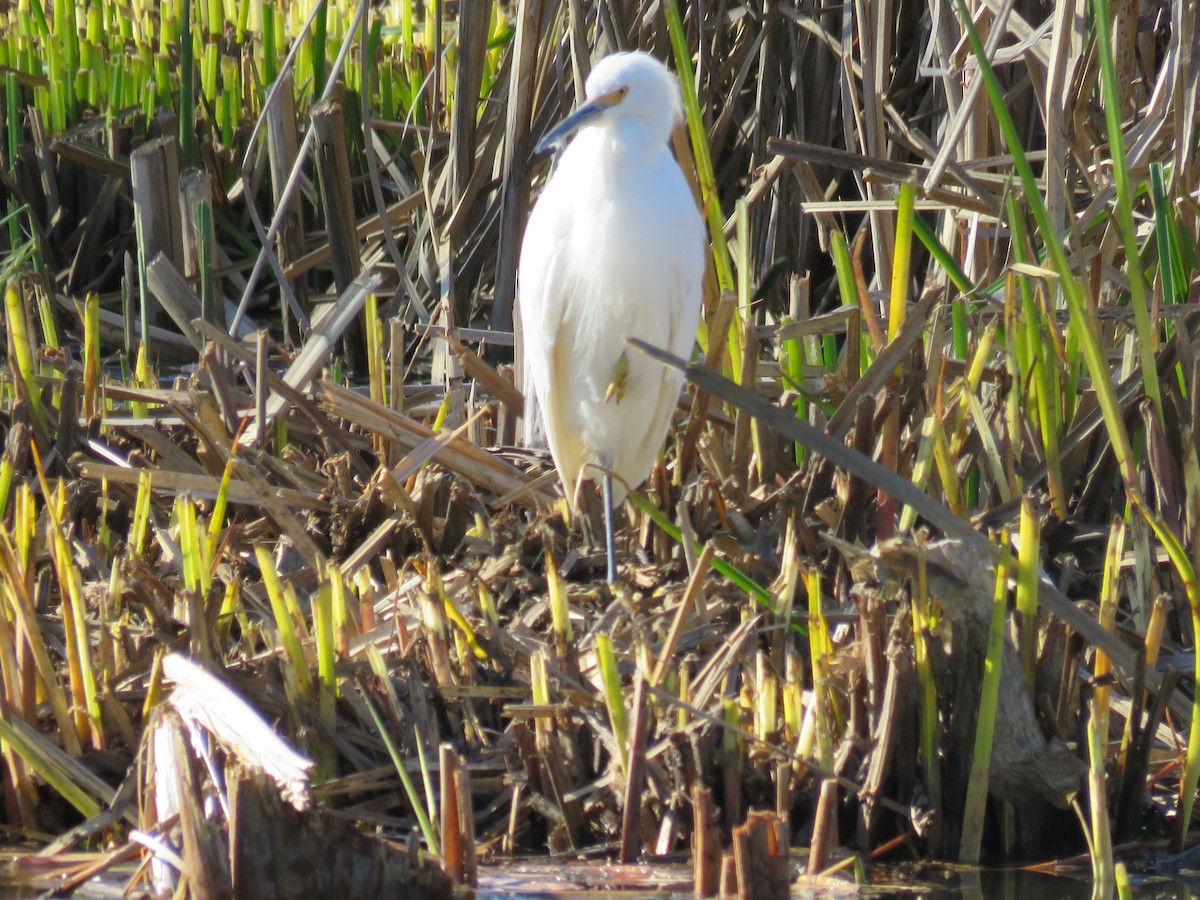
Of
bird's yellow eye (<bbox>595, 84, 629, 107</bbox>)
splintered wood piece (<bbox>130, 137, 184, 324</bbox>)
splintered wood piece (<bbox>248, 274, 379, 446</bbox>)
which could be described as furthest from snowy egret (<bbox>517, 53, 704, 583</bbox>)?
splintered wood piece (<bbox>130, 137, 184, 324</bbox>)

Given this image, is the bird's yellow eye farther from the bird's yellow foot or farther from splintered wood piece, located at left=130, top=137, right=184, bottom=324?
splintered wood piece, located at left=130, top=137, right=184, bottom=324

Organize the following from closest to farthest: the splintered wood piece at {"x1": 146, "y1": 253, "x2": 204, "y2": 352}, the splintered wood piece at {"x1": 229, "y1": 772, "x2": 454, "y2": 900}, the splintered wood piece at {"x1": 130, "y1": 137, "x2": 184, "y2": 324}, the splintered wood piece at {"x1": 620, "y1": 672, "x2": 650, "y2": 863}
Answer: the splintered wood piece at {"x1": 229, "y1": 772, "x2": 454, "y2": 900} → the splintered wood piece at {"x1": 620, "y1": 672, "x2": 650, "y2": 863} → the splintered wood piece at {"x1": 146, "y1": 253, "x2": 204, "y2": 352} → the splintered wood piece at {"x1": 130, "y1": 137, "x2": 184, "y2": 324}

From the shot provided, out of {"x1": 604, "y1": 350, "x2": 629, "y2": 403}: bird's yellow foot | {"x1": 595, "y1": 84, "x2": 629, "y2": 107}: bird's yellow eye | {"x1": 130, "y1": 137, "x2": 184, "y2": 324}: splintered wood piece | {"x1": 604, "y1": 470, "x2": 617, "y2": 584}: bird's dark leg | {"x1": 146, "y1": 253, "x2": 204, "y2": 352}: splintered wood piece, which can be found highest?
{"x1": 595, "y1": 84, "x2": 629, "y2": 107}: bird's yellow eye

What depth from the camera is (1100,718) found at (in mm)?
1972

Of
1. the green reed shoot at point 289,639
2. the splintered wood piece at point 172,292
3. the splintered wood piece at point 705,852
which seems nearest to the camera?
the splintered wood piece at point 705,852

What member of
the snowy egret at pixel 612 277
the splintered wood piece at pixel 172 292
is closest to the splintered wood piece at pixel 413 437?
the snowy egret at pixel 612 277

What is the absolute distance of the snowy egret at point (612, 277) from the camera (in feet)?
9.46

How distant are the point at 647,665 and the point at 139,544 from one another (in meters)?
1.05

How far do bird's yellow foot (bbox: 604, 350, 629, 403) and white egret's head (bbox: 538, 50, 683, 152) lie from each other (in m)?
0.45

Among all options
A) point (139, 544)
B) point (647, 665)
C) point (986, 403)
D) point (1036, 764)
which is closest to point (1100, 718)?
point (1036, 764)

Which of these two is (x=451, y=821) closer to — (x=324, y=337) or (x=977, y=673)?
(x=977, y=673)

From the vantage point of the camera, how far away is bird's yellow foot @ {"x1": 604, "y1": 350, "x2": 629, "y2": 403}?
9.91 ft

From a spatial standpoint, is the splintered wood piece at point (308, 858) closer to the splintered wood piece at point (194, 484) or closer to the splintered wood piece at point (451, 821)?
the splintered wood piece at point (451, 821)

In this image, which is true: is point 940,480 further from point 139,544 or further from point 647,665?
point 139,544
